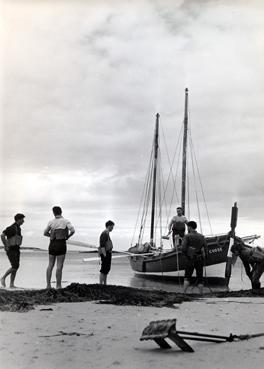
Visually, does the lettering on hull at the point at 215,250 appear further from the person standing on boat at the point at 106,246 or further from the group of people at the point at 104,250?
the person standing on boat at the point at 106,246

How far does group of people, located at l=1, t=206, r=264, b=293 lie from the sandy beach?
9.26 feet

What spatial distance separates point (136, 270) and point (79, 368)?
31.5 meters

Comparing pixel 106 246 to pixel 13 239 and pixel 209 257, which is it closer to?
pixel 13 239

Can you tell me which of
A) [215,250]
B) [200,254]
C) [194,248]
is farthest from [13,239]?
[215,250]

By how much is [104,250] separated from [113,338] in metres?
7.28

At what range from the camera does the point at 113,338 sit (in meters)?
6.22

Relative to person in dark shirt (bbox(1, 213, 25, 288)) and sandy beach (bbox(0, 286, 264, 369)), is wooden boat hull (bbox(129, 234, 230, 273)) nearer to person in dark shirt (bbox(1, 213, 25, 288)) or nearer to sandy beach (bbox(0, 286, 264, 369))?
person in dark shirt (bbox(1, 213, 25, 288))

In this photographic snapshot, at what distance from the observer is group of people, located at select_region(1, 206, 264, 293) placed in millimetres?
11852

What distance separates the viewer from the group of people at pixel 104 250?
11852mm

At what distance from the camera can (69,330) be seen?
663 centimetres

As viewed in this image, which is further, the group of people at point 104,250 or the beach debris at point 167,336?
the group of people at point 104,250

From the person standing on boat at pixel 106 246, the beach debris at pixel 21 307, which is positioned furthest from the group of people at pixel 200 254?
the beach debris at pixel 21 307

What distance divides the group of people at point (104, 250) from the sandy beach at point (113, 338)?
9.26 feet

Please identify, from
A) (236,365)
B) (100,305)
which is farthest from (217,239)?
(236,365)
